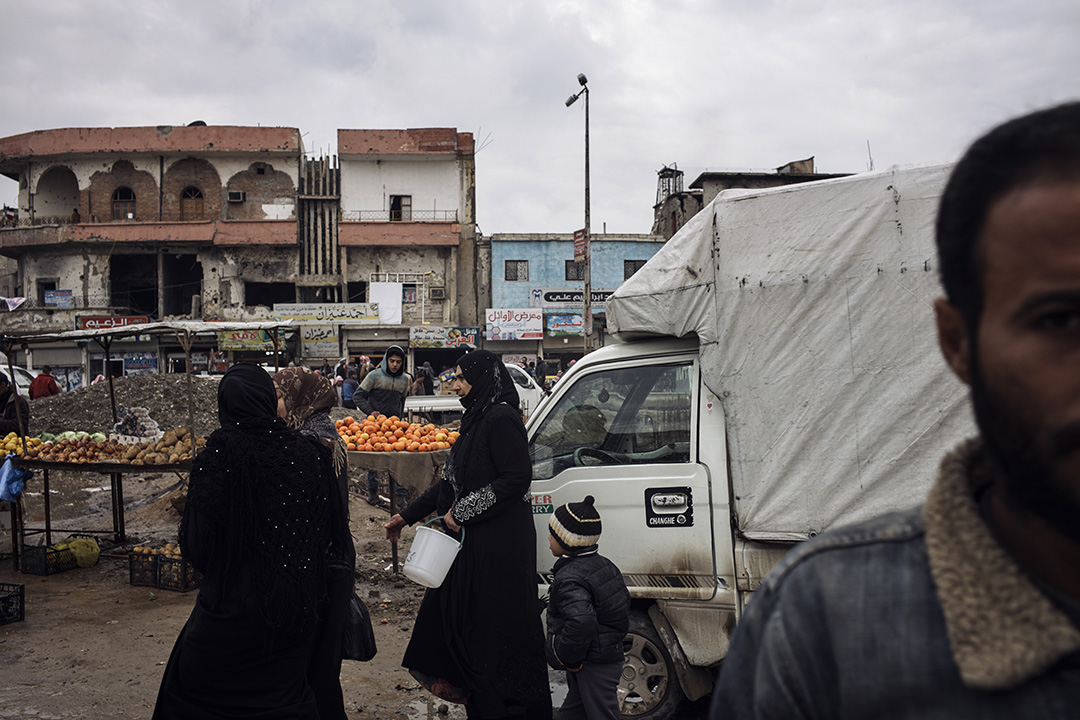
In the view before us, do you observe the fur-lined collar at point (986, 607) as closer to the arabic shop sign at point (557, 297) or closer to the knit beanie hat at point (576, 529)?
the knit beanie hat at point (576, 529)

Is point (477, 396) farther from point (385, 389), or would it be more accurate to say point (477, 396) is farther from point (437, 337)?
point (437, 337)

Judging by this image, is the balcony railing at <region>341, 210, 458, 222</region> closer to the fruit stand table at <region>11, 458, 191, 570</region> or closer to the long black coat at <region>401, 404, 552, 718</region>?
the fruit stand table at <region>11, 458, 191, 570</region>

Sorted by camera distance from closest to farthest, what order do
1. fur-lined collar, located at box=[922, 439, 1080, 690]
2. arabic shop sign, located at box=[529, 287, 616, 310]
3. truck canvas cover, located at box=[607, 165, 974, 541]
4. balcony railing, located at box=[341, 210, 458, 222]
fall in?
fur-lined collar, located at box=[922, 439, 1080, 690]
truck canvas cover, located at box=[607, 165, 974, 541]
arabic shop sign, located at box=[529, 287, 616, 310]
balcony railing, located at box=[341, 210, 458, 222]

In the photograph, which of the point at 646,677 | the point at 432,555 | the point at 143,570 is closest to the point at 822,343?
the point at 646,677

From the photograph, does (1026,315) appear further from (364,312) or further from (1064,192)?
(364,312)

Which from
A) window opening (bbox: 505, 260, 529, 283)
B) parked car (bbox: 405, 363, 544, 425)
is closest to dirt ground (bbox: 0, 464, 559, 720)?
parked car (bbox: 405, 363, 544, 425)

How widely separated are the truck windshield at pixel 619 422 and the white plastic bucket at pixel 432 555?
769 mm

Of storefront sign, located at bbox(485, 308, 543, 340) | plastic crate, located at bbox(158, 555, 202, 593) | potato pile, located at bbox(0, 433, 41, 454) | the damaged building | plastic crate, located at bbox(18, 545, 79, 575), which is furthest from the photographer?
the damaged building

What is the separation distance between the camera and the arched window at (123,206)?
3359 centimetres

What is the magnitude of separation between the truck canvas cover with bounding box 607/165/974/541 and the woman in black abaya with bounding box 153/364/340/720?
218cm

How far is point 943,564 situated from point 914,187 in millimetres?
3252

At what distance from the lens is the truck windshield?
13.5 ft

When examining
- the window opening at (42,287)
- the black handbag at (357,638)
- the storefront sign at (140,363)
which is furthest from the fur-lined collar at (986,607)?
the window opening at (42,287)

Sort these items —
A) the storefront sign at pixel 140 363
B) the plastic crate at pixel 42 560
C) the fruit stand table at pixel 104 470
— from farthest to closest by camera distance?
the storefront sign at pixel 140 363
the plastic crate at pixel 42 560
the fruit stand table at pixel 104 470
